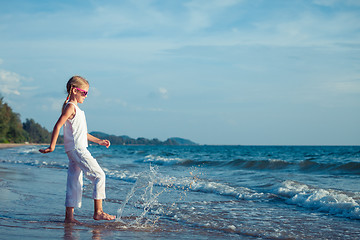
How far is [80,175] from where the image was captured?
166 inches

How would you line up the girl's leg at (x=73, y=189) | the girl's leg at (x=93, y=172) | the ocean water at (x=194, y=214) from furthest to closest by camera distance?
the girl's leg at (x=73, y=189) → the girl's leg at (x=93, y=172) → the ocean water at (x=194, y=214)

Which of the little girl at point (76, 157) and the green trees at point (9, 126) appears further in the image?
the green trees at point (9, 126)

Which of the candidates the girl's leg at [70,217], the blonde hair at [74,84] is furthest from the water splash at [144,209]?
the blonde hair at [74,84]

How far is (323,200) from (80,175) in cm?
424

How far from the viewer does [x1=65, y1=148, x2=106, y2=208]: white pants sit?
4039 millimetres

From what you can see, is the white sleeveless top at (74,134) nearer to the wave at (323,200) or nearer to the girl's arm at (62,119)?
the girl's arm at (62,119)

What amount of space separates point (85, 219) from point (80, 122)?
1.27 m

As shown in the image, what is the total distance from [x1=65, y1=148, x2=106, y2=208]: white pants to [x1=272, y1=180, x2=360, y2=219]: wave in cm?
365

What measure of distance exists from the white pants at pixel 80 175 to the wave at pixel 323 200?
144 inches

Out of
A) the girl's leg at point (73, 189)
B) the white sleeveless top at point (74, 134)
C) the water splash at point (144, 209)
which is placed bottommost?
the water splash at point (144, 209)

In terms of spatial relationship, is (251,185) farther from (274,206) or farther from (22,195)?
(22,195)

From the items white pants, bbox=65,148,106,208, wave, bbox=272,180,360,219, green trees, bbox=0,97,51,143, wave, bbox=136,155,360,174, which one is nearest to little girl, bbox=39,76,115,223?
white pants, bbox=65,148,106,208

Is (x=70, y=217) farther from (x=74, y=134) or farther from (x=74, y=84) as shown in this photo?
(x=74, y=84)

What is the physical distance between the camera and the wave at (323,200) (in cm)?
548
